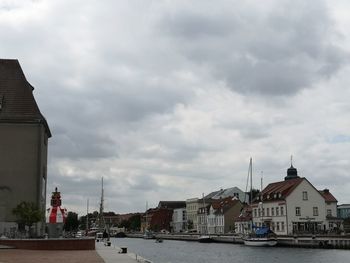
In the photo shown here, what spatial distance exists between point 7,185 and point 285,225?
62.5 metres

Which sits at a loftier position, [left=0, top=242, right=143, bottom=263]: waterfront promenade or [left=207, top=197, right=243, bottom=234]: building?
[left=207, top=197, right=243, bottom=234]: building

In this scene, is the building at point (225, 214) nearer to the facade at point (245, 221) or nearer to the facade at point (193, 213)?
the facade at point (245, 221)

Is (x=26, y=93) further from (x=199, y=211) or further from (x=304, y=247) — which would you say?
(x=199, y=211)

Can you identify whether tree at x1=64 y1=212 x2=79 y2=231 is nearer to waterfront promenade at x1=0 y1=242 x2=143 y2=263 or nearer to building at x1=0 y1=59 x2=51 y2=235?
building at x1=0 y1=59 x2=51 y2=235

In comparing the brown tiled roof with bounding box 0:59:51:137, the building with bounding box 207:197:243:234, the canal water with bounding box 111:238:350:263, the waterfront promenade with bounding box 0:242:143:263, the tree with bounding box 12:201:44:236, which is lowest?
the canal water with bounding box 111:238:350:263

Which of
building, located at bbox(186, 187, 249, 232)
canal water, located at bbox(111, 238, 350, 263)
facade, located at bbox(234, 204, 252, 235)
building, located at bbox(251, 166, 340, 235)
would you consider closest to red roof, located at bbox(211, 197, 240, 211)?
facade, located at bbox(234, 204, 252, 235)

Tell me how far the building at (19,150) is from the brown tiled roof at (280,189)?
5829 cm

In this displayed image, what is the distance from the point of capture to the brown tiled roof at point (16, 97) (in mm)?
63250

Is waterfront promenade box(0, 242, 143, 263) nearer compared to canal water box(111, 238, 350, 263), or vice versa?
waterfront promenade box(0, 242, 143, 263)

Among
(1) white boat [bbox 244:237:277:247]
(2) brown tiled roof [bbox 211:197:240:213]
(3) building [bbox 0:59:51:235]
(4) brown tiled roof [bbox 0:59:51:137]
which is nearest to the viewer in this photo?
(3) building [bbox 0:59:51:235]

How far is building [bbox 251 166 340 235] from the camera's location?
108812mm

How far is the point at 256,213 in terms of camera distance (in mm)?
121875

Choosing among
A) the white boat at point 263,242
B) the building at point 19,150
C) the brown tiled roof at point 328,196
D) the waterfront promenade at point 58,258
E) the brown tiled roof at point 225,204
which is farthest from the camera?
the brown tiled roof at point 225,204

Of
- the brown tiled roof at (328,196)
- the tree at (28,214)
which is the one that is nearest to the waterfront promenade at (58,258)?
the tree at (28,214)
